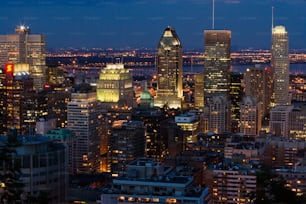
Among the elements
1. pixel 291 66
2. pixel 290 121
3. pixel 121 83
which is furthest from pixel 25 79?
pixel 291 66

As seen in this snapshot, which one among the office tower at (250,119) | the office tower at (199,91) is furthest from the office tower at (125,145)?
the office tower at (199,91)

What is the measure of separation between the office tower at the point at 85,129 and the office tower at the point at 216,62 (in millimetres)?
10415

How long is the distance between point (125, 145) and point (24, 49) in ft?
47.0

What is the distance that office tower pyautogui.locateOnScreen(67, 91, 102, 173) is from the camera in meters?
19.9

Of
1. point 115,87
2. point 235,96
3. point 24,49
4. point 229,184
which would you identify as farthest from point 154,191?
point 24,49

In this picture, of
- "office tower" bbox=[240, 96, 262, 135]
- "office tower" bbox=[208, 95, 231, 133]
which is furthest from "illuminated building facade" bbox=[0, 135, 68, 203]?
"office tower" bbox=[240, 96, 262, 135]

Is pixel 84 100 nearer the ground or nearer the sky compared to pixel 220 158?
nearer the sky

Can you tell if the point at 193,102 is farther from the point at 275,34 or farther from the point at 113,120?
the point at 113,120

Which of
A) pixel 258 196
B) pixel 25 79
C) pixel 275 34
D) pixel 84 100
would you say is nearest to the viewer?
pixel 258 196

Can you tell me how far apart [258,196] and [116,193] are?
4486 mm

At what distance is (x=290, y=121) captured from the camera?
2569 centimetres

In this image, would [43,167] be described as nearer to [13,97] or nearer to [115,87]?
[13,97]

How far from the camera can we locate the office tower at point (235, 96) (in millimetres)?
28697

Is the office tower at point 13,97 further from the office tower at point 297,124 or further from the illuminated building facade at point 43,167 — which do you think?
the illuminated building facade at point 43,167
